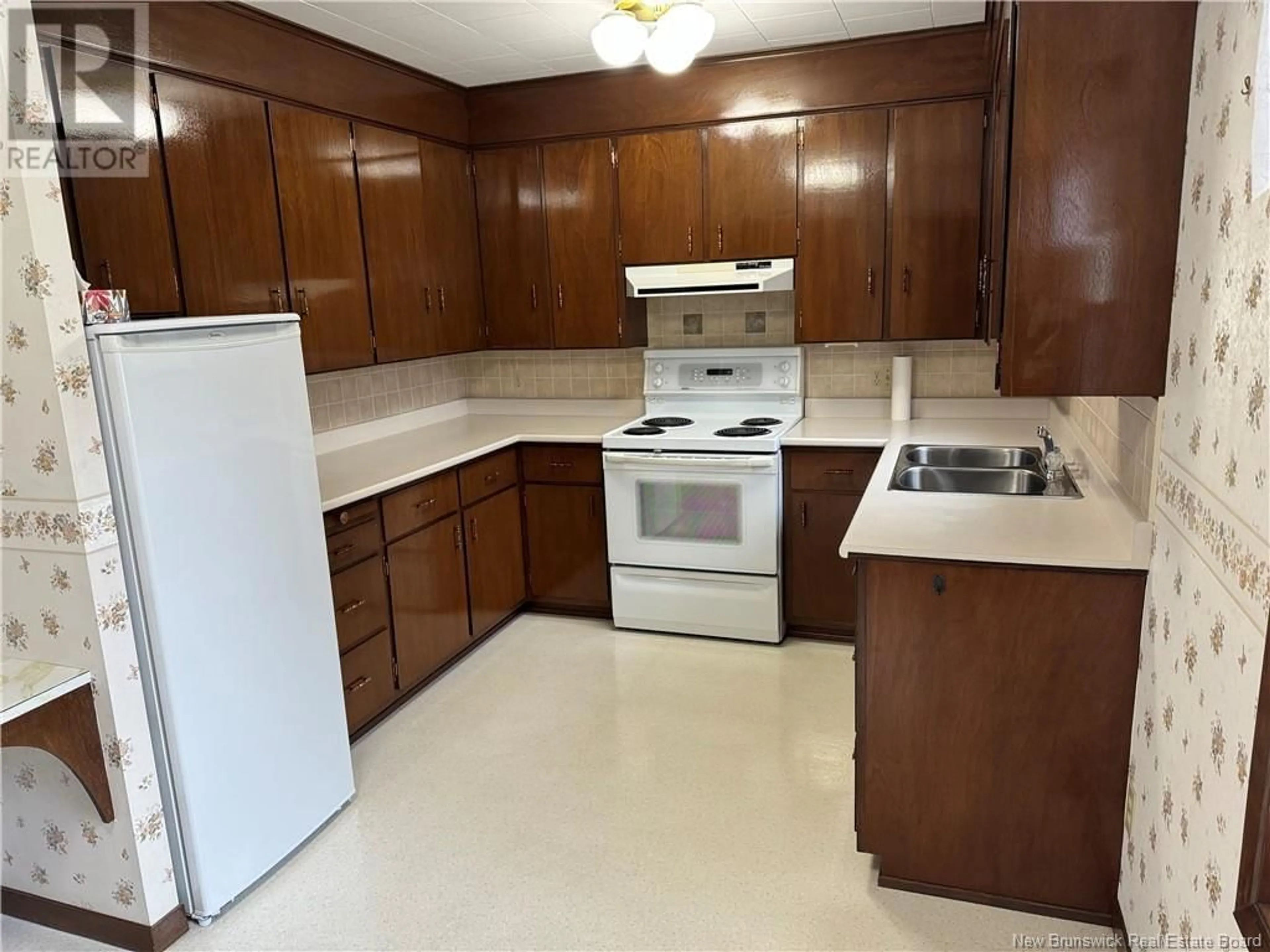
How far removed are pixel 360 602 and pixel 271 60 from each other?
6.06ft

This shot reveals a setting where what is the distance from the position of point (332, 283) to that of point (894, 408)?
2386 mm

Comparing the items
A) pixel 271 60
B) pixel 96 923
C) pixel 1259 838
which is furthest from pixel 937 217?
pixel 96 923

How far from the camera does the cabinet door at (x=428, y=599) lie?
3084mm

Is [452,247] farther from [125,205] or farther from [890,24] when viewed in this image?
[890,24]

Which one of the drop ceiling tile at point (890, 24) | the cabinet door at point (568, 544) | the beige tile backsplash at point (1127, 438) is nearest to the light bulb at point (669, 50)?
the drop ceiling tile at point (890, 24)

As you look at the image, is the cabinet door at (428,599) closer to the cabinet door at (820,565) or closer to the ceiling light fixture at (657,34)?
the cabinet door at (820,565)

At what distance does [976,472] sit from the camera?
109 inches

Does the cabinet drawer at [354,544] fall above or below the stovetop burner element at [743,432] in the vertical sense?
below

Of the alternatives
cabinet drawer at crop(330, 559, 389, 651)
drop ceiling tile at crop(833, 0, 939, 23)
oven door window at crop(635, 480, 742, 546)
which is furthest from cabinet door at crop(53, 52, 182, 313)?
drop ceiling tile at crop(833, 0, 939, 23)

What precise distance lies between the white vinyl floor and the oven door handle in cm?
81

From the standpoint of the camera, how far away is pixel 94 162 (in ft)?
7.39

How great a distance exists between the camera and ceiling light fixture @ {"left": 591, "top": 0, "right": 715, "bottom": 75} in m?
2.44

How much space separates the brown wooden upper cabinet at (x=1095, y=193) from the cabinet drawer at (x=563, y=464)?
7.16 ft

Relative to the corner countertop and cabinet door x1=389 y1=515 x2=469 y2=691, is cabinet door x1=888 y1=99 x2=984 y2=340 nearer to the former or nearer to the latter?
the corner countertop
